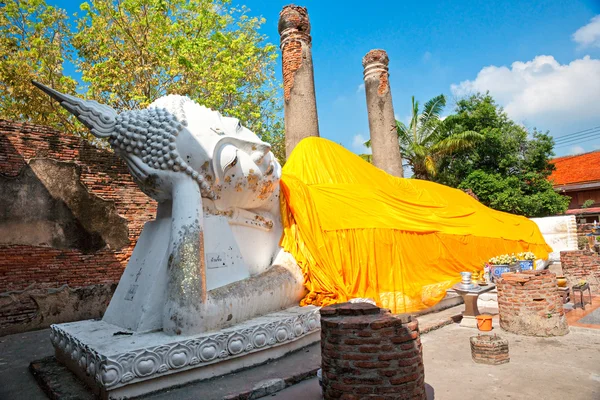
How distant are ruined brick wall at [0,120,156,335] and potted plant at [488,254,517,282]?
542 centimetres

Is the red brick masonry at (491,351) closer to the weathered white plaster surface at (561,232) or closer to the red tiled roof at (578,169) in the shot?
the weathered white plaster surface at (561,232)

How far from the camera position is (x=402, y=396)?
87.1 inches

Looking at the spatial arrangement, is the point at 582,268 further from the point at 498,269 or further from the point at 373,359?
the point at 373,359

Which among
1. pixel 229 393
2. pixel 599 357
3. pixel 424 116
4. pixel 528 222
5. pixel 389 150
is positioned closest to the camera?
pixel 229 393

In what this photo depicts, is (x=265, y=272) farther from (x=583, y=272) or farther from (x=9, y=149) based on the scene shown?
(x=583, y=272)

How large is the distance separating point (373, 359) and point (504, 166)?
1394 centimetres

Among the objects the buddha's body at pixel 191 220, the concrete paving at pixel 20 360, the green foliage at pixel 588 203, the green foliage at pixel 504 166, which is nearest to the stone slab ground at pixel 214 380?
the concrete paving at pixel 20 360

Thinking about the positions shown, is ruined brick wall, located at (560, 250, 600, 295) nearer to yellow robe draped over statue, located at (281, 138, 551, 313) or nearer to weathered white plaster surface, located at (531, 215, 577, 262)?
yellow robe draped over statue, located at (281, 138, 551, 313)

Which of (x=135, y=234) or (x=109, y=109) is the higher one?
(x=109, y=109)

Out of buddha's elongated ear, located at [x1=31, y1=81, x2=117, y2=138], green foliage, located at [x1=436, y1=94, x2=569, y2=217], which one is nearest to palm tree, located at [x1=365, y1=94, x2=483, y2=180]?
green foliage, located at [x1=436, y1=94, x2=569, y2=217]

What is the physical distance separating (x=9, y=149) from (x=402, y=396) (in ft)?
20.0

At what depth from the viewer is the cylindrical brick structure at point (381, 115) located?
1057 cm

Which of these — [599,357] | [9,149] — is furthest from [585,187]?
[9,149]

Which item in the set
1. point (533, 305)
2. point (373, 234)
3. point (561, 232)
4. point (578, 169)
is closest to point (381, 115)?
point (561, 232)
